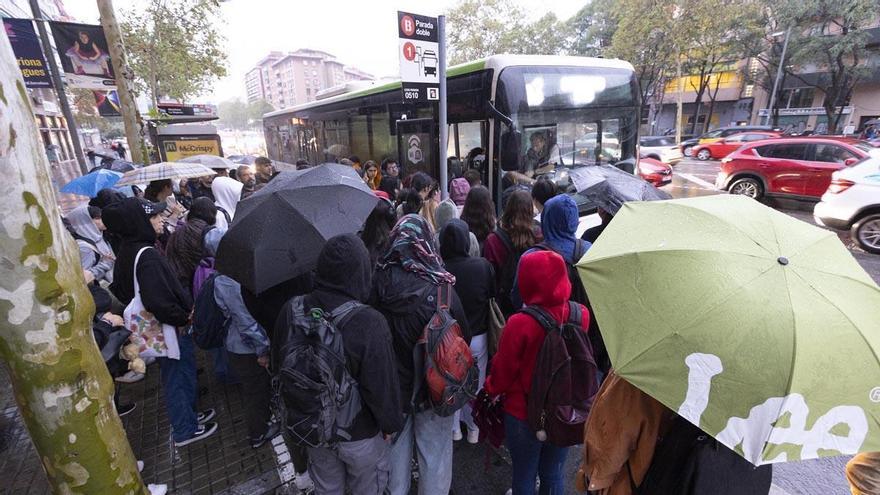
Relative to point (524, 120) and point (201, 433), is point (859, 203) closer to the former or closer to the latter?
point (524, 120)

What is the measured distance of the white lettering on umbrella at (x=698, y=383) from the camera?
124 cm

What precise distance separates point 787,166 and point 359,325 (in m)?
12.3

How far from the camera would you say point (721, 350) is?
1.24m

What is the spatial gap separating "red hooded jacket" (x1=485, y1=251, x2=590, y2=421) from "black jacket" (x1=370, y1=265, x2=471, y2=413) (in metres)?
0.37

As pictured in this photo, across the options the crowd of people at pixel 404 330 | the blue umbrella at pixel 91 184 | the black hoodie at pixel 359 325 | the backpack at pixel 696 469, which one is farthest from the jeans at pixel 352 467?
the blue umbrella at pixel 91 184

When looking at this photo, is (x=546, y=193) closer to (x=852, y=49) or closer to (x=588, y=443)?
(x=588, y=443)

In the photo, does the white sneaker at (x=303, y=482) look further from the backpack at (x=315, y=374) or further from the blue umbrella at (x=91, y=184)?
the blue umbrella at (x=91, y=184)

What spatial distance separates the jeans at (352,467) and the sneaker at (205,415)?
6.33 ft

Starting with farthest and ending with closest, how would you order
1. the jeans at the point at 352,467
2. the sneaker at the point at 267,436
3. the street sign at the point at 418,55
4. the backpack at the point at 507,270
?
the street sign at the point at 418,55 → the sneaker at the point at 267,436 → the backpack at the point at 507,270 → the jeans at the point at 352,467

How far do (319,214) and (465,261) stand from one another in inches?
42.1

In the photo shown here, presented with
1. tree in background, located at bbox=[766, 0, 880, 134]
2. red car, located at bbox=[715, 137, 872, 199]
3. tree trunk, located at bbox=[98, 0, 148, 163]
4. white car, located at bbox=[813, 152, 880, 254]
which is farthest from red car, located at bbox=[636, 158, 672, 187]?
tree in background, located at bbox=[766, 0, 880, 134]

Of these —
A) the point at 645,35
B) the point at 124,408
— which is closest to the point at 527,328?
the point at 124,408

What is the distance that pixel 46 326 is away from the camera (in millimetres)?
1744

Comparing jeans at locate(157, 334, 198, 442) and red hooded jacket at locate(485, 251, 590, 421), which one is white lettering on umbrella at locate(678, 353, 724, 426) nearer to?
red hooded jacket at locate(485, 251, 590, 421)
